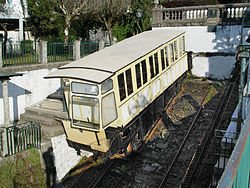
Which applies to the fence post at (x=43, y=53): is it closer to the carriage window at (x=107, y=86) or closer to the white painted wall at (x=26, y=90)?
the white painted wall at (x=26, y=90)

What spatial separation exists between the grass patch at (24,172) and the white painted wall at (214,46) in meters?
11.4

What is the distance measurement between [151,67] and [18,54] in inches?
235

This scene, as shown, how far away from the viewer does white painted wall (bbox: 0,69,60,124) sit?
11945 mm

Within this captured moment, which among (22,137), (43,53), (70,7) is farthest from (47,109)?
(70,7)

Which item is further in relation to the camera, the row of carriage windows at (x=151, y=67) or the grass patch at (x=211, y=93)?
the grass patch at (x=211, y=93)

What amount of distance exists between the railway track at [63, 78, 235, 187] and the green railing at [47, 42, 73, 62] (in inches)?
250

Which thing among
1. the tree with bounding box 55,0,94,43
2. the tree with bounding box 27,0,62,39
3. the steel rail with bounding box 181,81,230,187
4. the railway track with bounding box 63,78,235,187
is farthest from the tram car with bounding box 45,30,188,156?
the tree with bounding box 27,0,62,39

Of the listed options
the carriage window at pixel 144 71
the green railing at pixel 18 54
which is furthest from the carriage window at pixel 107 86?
the green railing at pixel 18 54

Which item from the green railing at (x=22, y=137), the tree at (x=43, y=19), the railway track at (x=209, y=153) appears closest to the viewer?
the railway track at (x=209, y=153)

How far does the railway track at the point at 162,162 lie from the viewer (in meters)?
9.46

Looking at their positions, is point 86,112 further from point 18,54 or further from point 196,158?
point 18,54

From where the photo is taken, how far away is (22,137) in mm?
10234

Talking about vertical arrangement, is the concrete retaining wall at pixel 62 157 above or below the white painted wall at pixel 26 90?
below

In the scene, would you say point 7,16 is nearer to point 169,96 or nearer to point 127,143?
point 169,96
